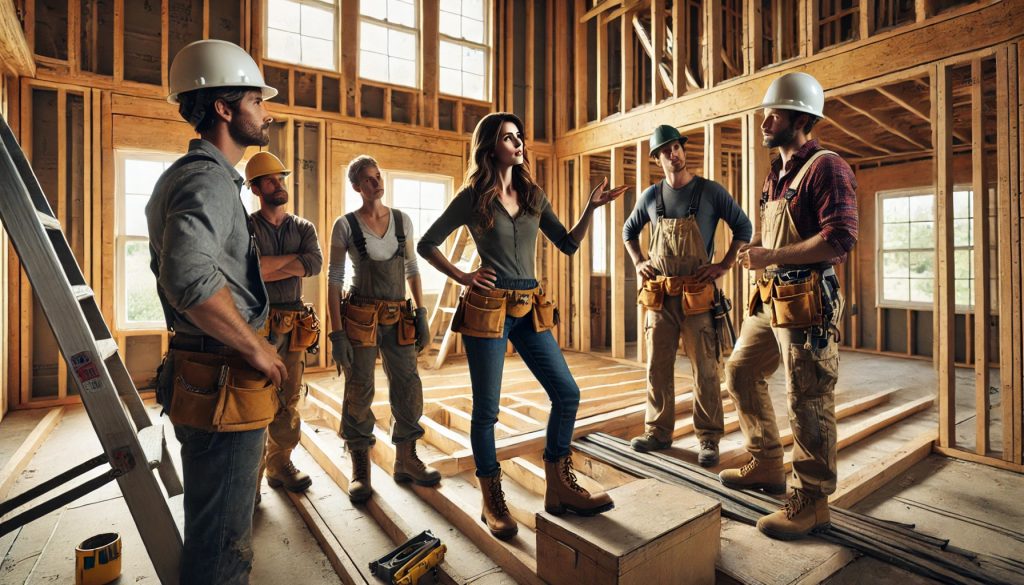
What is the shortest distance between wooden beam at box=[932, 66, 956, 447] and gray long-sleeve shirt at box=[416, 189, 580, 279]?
3.06 meters

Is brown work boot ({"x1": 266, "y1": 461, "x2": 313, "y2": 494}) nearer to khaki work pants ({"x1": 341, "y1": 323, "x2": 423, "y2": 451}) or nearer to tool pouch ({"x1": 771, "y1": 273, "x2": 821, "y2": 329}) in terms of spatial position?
khaki work pants ({"x1": 341, "y1": 323, "x2": 423, "y2": 451})

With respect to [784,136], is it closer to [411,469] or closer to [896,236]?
[411,469]

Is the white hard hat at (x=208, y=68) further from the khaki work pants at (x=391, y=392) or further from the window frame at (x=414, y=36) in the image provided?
the window frame at (x=414, y=36)

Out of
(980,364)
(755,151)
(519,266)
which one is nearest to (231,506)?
(519,266)

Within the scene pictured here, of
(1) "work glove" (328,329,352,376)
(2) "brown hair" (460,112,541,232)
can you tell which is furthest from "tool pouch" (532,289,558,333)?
(1) "work glove" (328,329,352,376)

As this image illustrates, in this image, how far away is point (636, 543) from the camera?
183 cm

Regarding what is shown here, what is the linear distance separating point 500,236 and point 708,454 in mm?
1939

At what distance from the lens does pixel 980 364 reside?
3.63 m

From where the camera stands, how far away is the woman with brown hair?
2.22 meters

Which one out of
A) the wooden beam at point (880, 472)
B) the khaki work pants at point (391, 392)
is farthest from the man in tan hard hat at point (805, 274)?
the khaki work pants at point (391, 392)

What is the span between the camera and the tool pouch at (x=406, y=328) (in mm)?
3002

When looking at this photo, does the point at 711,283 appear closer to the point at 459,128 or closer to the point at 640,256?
the point at 640,256

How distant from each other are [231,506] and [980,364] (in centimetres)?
449

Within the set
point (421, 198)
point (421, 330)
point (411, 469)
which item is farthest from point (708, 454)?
point (421, 198)
